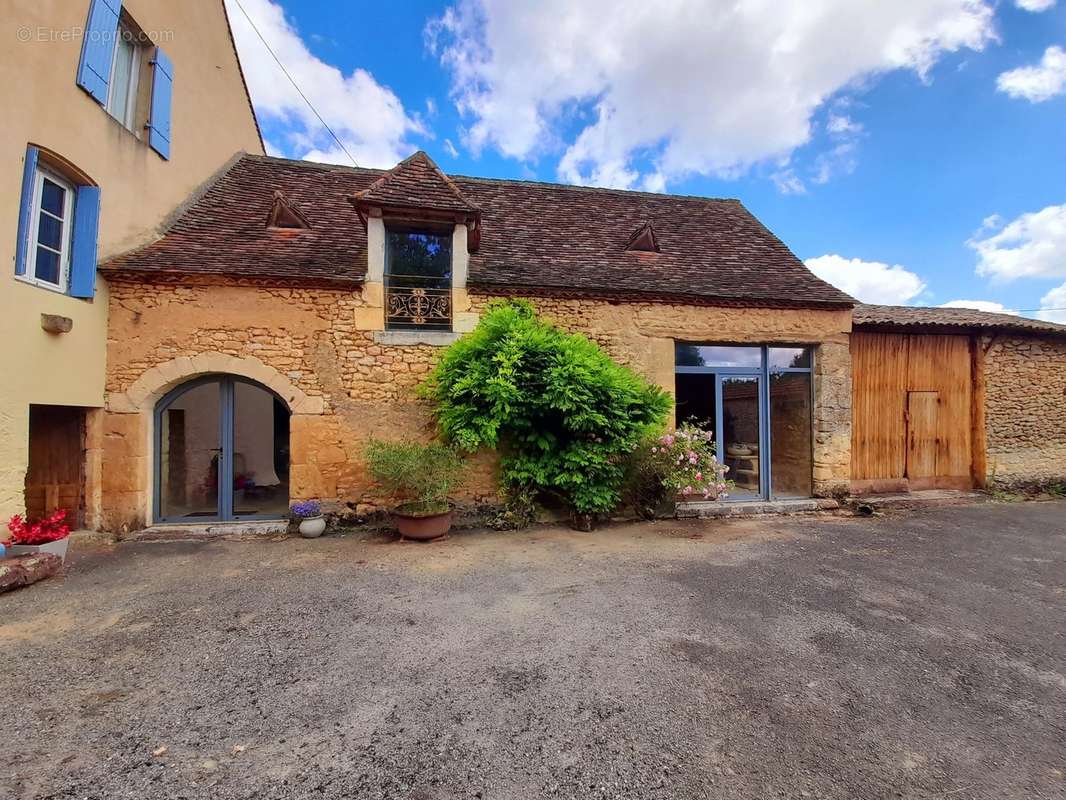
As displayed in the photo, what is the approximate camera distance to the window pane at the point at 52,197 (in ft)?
17.0

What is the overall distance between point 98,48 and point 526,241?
5.94 metres

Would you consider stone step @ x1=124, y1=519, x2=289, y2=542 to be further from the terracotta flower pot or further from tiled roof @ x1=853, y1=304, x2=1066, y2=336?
tiled roof @ x1=853, y1=304, x2=1066, y2=336

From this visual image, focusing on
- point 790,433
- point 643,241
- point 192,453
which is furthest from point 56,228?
point 790,433

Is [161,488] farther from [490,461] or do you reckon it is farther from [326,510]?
[490,461]

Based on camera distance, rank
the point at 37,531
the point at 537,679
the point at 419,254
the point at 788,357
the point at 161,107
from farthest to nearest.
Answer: the point at 788,357
the point at 419,254
the point at 161,107
the point at 37,531
the point at 537,679

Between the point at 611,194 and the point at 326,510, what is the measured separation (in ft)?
27.5

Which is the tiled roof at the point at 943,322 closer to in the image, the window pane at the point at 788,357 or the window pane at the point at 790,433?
the window pane at the point at 788,357

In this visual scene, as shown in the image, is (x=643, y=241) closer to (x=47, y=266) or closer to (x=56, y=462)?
(x=47, y=266)

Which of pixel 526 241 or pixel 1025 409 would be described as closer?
pixel 526 241

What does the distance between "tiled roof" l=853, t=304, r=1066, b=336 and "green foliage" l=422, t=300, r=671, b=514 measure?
15.5 feet

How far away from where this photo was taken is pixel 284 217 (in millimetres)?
7277

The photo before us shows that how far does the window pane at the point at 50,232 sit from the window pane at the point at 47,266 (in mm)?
98

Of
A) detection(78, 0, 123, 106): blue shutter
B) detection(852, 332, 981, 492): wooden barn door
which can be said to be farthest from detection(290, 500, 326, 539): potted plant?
detection(852, 332, 981, 492): wooden barn door

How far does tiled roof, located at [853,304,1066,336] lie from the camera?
7988 millimetres
